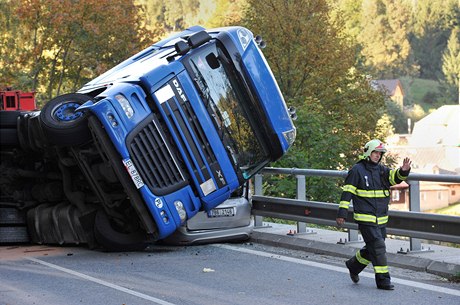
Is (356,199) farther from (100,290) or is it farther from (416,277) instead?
(100,290)

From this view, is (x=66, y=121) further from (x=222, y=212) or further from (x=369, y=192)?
(x=369, y=192)

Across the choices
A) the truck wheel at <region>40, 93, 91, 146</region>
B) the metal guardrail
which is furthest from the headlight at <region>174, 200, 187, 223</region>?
the metal guardrail

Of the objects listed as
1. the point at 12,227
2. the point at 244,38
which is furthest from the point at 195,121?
the point at 12,227

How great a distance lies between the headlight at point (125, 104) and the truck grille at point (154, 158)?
178 millimetres

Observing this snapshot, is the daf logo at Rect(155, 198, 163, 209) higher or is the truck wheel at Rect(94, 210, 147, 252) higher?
the daf logo at Rect(155, 198, 163, 209)

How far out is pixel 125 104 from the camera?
1059 cm

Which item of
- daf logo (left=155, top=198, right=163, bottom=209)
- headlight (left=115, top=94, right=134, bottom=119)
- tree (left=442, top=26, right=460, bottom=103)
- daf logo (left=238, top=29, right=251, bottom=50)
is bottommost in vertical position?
tree (left=442, top=26, right=460, bottom=103)

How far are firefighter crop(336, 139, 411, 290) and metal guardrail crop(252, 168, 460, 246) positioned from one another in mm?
815

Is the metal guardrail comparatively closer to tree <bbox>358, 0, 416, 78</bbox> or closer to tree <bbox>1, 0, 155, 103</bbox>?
tree <bbox>1, 0, 155, 103</bbox>

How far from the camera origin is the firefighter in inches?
347

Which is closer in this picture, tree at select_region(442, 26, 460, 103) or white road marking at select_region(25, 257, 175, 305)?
white road marking at select_region(25, 257, 175, 305)

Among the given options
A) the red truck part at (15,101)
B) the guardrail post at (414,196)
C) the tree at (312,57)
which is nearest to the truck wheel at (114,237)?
the red truck part at (15,101)

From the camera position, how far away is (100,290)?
8.98m

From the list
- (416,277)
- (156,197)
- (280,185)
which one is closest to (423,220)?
(416,277)
